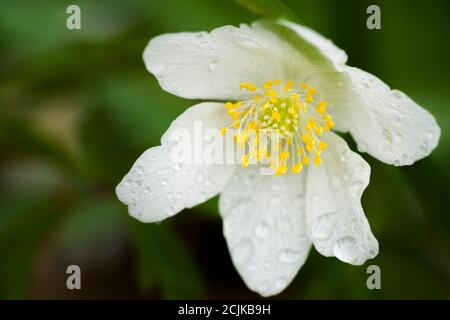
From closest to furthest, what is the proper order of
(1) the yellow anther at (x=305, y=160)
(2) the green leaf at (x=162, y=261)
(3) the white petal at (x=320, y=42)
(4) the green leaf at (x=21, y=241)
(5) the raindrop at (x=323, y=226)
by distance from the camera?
(3) the white petal at (x=320, y=42), (5) the raindrop at (x=323, y=226), (1) the yellow anther at (x=305, y=160), (2) the green leaf at (x=162, y=261), (4) the green leaf at (x=21, y=241)

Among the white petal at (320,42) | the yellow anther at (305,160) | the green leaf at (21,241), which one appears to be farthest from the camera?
the green leaf at (21,241)

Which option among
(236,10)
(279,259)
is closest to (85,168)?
(236,10)

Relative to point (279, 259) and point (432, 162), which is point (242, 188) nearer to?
point (279, 259)

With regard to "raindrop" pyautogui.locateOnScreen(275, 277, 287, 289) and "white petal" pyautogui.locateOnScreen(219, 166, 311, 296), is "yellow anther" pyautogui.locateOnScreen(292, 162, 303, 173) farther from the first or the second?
"raindrop" pyautogui.locateOnScreen(275, 277, 287, 289)

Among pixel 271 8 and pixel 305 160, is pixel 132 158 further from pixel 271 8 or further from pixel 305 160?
pixel 271 8

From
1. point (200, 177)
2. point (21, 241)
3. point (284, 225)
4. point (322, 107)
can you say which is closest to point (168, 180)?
point (200, 177)

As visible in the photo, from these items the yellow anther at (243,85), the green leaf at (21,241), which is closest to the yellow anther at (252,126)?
the yellow anther at (243,85)

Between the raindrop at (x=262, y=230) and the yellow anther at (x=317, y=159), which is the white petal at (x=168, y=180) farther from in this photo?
the yellow anther at (x=317, y=159)
